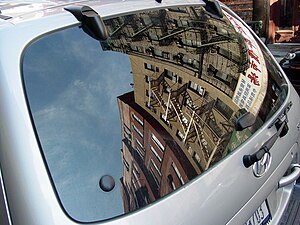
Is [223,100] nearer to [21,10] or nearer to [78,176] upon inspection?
[78,176]

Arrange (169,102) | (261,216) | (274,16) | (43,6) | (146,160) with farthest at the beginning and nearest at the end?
(274,16)
(43,6)
(261,216)
(169,102)
(146,160)

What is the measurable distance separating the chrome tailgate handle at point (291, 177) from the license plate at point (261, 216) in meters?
0.18

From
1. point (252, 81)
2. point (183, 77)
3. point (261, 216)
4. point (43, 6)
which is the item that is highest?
point (43, 6)

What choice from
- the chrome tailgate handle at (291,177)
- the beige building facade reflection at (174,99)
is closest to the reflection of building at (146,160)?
the beige building facade reflection at (174,99)

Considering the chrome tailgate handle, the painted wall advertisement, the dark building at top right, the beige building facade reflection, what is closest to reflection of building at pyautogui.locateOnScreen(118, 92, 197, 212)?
the beige building facade reflection

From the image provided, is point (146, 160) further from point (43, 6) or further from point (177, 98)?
point (43, 6)

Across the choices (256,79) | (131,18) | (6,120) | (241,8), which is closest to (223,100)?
(256,79)

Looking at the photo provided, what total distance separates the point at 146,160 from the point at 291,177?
95 cm

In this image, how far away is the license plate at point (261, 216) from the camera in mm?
1614

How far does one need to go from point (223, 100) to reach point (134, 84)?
1.36 feet

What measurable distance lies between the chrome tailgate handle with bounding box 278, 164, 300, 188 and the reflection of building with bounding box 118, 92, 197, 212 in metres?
0.70

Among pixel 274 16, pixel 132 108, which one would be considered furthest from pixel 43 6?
pixel 274 16

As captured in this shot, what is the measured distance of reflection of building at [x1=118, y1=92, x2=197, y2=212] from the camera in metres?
1.30

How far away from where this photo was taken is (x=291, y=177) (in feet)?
6.28
